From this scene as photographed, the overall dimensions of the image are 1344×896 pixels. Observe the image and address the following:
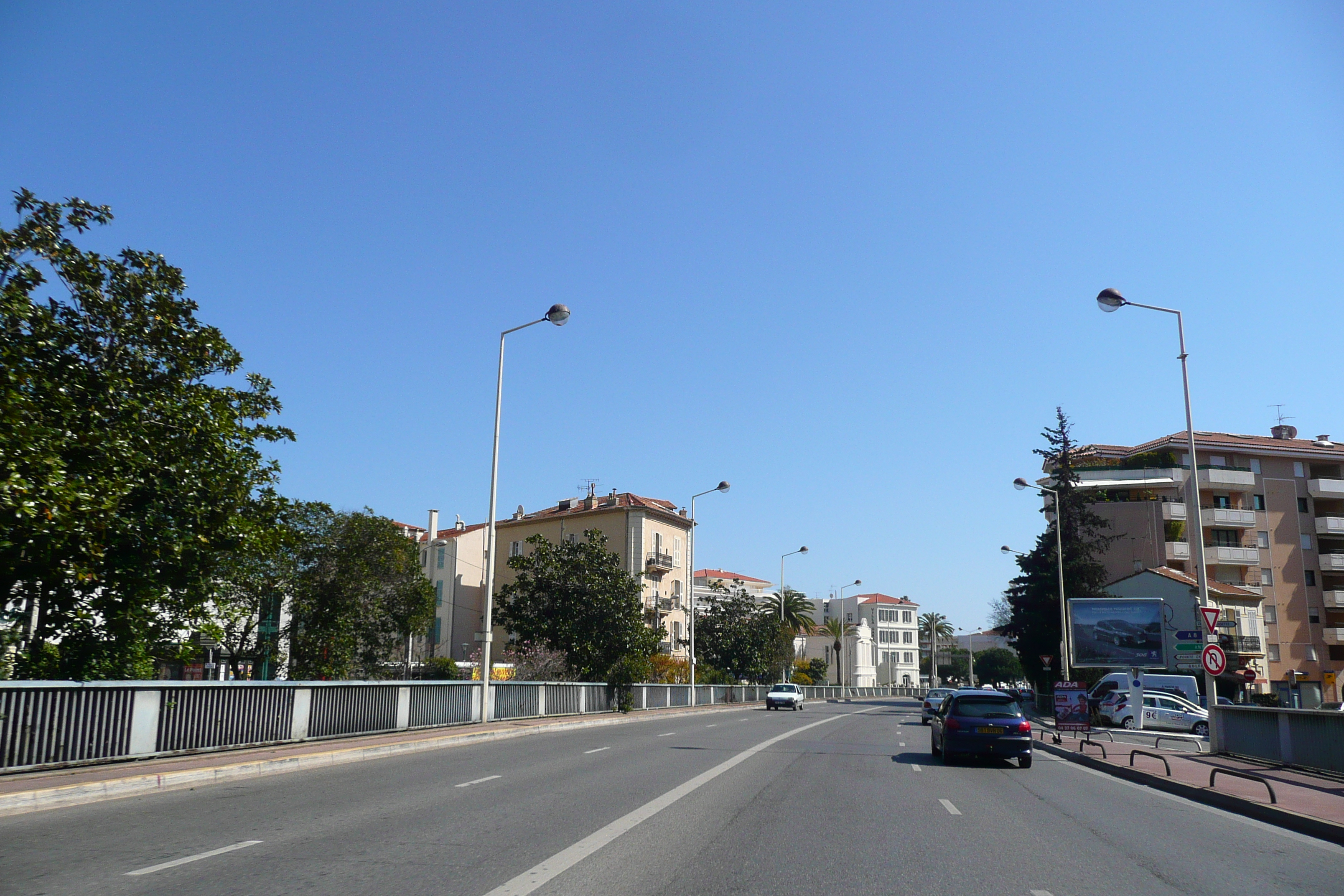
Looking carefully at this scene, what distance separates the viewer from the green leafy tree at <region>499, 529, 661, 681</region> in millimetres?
41094

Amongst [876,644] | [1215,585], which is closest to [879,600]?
[876,644]

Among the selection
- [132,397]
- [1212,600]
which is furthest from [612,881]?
[1212,600]

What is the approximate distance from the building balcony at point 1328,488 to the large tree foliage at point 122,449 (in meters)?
78.6

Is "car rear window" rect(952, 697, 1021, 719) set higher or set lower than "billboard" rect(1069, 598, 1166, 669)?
lower

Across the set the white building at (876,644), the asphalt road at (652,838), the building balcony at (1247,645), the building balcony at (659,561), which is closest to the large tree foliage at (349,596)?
the asphalt road at (652,838)

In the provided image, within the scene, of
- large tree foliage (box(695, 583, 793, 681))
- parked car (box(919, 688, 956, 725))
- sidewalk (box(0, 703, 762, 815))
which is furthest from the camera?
large tree foliage (box(695, 583, 793, 681))

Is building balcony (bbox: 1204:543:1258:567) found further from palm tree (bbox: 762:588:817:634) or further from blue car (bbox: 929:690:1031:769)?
blue car (bbox: 929:690:1031:769)

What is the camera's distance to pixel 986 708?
18859mm

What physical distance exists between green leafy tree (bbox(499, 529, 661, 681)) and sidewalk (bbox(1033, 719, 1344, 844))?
20583mm

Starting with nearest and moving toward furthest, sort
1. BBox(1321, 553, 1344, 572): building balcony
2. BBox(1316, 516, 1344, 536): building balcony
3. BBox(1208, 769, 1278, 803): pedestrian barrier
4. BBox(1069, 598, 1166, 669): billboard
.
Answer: BBox(1208, 769, 1278, 803): pedestrian barrier, BBox(1069, 598, 1166, 669): billboard, BBox(1321, 553, 1344, 572): building balcony, BBox(1316, 516, 1344, 536): building balcony

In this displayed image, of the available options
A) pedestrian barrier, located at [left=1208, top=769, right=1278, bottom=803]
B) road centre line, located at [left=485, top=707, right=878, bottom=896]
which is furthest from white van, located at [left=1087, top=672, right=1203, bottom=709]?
road centre line, located at [left=485, top=707, right=878, bottom=896]

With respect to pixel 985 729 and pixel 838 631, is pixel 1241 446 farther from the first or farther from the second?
pixel 985 729

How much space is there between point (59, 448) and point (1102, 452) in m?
81.6

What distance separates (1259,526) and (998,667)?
60043 mm
